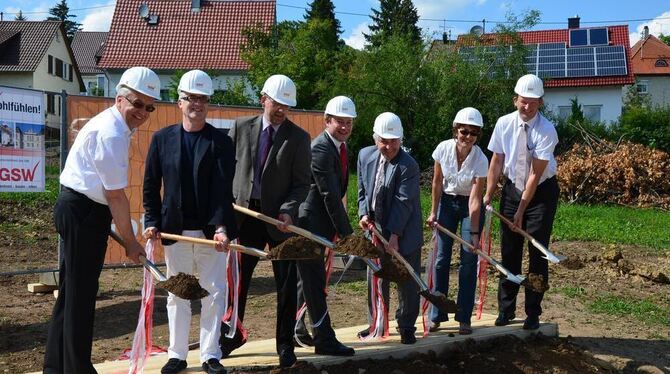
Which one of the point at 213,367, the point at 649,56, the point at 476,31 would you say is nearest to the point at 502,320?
the point at 213,367

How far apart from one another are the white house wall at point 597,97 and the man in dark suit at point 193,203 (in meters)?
38.5

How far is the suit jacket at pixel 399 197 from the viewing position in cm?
658

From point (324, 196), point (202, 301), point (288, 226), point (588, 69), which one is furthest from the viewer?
point (588, 69)

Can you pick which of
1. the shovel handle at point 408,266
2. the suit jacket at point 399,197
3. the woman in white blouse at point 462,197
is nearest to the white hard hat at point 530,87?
the woman in white blouse at point 462,197

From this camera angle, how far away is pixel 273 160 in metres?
5.79

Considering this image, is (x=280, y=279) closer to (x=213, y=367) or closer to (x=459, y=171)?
→ (x=213, y=367)

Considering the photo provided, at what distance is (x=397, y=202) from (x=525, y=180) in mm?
1376

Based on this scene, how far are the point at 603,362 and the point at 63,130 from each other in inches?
247

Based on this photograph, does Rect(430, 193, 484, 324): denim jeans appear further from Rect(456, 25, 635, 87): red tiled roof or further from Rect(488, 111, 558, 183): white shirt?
Rect(456, 25, 635, 87): red tiled roof

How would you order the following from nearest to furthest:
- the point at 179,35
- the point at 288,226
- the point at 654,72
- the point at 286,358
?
the point at 288,226 → the point at 286,358 → the point at 179,35 → the point at 654,72

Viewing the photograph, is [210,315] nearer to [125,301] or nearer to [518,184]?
[518,184]

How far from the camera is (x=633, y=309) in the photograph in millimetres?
9484

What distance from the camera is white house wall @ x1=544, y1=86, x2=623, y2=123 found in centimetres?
4212

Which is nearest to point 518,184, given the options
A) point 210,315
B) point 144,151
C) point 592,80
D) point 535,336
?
point 535,336
